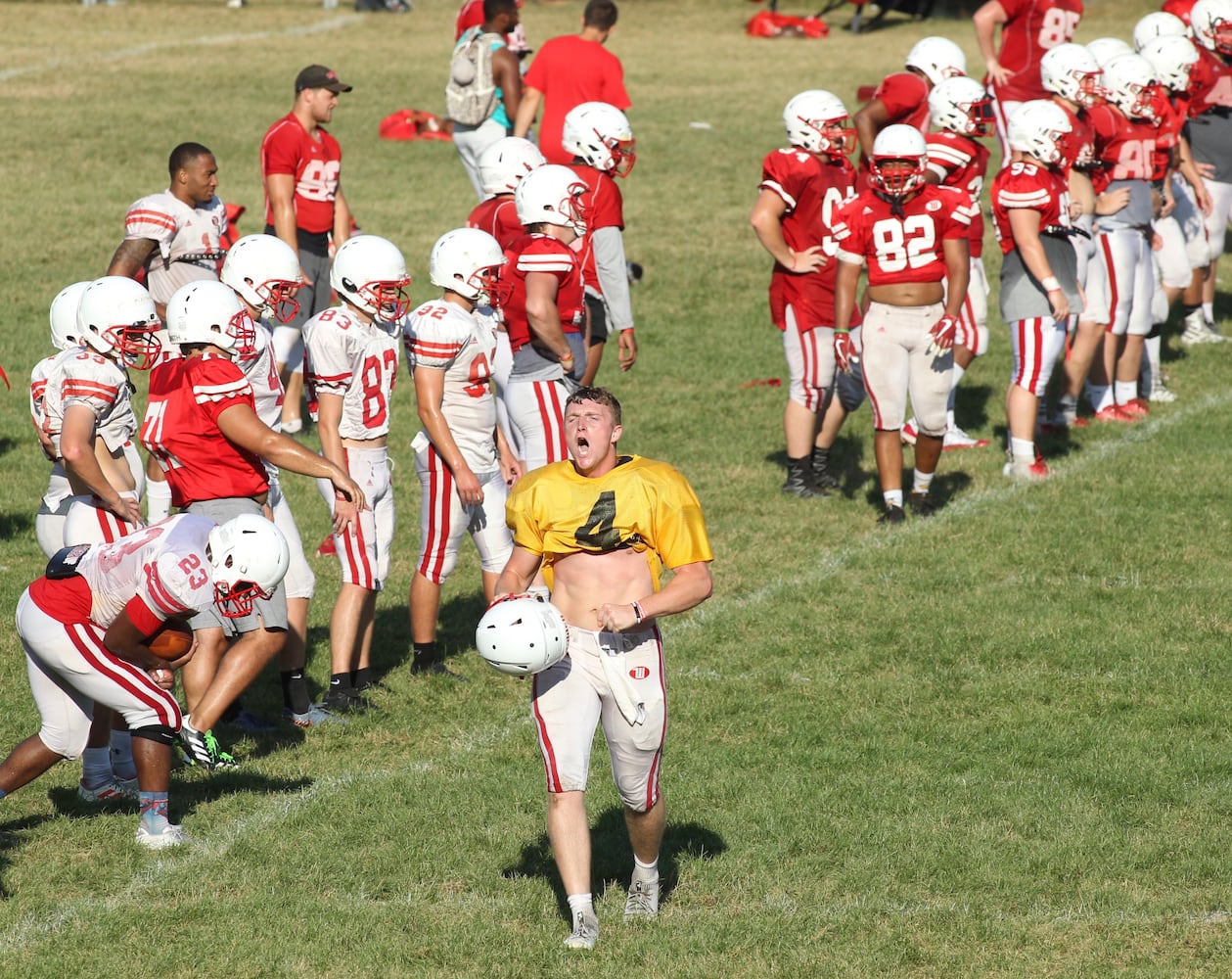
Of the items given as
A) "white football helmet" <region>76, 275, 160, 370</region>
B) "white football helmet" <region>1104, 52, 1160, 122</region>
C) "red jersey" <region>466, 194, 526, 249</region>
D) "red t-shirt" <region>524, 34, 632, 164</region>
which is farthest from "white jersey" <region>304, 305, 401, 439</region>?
"red t-shirt" <region>524, 34, 632, 164</region>

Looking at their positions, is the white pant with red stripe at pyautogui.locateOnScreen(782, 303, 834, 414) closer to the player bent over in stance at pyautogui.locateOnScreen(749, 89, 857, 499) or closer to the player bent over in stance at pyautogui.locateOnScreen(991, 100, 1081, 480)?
the player bent over in stance at pyautogui.locateOnScreen(749, 89, 857, 499)

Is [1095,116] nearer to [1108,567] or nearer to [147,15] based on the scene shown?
[1108,567]

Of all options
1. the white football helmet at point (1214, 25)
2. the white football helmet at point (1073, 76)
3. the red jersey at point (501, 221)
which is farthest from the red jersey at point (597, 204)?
the white football helmet at point (1214, 25)

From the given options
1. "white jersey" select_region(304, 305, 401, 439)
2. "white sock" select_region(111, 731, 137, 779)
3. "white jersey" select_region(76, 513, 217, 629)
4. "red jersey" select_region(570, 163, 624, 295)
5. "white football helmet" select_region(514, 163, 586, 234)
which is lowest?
"white sock" select_region(111, 731, 137, 779)

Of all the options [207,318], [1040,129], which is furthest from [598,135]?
[207,318]

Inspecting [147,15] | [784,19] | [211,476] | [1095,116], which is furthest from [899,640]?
[147,15]

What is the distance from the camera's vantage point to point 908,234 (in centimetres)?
967

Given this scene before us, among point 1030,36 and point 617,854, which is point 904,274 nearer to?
point 617,854

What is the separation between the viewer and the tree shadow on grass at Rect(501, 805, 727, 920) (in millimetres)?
6164

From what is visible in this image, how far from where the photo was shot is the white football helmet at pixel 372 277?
7.76m

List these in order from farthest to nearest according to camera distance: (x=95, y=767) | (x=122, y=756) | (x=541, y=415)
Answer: (x=541, y=415)
(x=122, y=756)
(x=95, y=767)

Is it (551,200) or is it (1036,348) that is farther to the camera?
(1036,348)

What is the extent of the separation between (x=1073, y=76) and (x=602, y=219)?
355 centimetres

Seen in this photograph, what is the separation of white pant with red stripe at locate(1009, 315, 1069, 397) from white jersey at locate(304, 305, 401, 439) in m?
4.40
